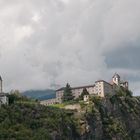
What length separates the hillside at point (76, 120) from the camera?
9756 cm

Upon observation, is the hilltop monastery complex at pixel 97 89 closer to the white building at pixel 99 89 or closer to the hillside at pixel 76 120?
the white building at pixel 99 89

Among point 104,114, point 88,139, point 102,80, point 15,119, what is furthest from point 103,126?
point 15,119

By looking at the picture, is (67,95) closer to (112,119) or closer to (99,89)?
(99,89)

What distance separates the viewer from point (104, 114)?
12950 centimetres

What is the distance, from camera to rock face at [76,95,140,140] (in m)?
118

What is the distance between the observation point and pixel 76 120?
115 m

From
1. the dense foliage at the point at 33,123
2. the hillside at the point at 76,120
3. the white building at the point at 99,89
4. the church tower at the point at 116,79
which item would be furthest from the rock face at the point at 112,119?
the church tower at the point at 116,79

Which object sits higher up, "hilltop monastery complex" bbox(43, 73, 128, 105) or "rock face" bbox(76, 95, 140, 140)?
"hilltop monastery complex" bbox(43, 73, 128, 105)

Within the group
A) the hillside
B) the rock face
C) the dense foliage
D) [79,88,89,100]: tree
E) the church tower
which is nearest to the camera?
the dense foliage

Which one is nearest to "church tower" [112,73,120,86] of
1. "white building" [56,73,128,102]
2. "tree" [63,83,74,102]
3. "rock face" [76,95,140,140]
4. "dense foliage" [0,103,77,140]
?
"white building" [56,73,128,102]

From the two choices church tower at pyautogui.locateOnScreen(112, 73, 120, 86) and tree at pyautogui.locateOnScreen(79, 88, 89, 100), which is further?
church tower at pyautogui.locateOnScreen(112, 73, 120, 86)

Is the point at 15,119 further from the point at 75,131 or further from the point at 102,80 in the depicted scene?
the point at 102,80

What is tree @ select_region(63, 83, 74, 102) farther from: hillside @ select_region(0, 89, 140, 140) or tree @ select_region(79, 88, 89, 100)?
hillside @ select_region(0, 89, 140, 140)

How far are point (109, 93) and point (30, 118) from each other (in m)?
43.4
